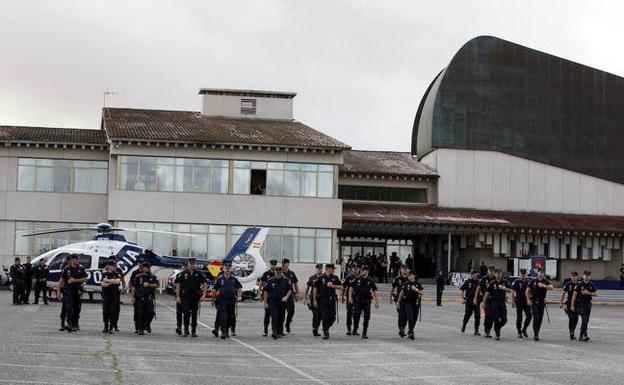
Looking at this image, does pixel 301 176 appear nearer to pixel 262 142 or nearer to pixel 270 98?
pixel 262 142

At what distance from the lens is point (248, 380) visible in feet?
53.1

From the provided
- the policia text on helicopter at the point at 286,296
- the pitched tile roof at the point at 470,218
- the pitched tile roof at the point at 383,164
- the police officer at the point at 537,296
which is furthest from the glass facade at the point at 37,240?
the police officer at the point at 537,296

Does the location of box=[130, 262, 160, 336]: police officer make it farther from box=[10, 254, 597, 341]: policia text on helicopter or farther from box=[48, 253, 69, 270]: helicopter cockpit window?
box=[48, 253, 69, 270]: helicopter cockpit window

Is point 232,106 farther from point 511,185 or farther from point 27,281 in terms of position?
point 27,281

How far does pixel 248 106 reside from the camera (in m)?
65.2

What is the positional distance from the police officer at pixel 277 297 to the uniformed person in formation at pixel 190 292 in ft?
5.54

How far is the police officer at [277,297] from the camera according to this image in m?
25.7

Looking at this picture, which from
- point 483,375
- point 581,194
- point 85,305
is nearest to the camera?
point 483,375

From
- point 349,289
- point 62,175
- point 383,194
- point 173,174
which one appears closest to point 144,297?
point 349,289

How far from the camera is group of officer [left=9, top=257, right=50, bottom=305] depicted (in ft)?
130

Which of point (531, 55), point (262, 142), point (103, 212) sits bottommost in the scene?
point (103, 212)

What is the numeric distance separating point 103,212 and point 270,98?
13.6 meters

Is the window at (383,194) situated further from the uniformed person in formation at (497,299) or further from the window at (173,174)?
the uniformed person in formation at (497,299)

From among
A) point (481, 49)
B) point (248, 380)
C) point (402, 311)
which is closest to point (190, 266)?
point (402, 311)
